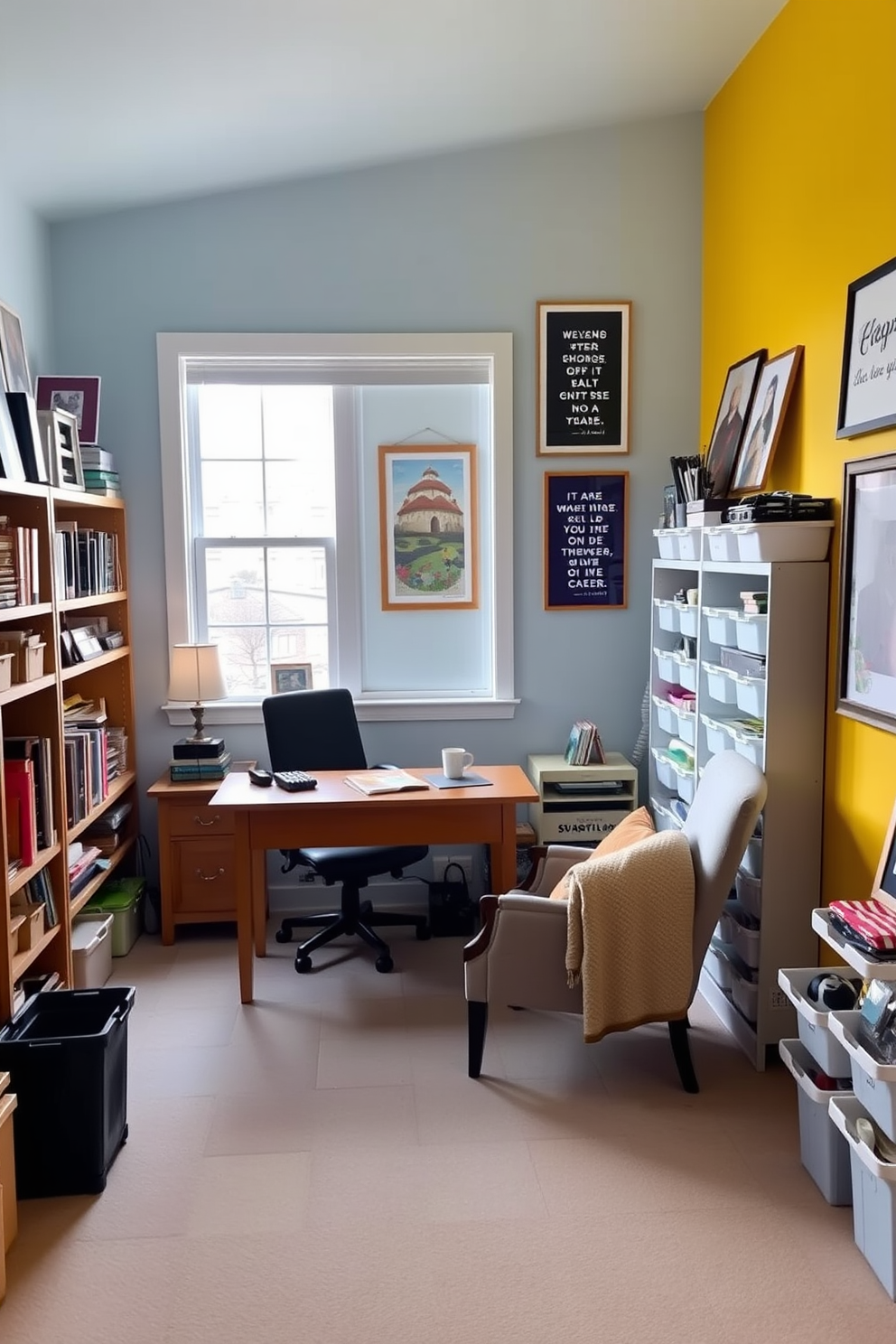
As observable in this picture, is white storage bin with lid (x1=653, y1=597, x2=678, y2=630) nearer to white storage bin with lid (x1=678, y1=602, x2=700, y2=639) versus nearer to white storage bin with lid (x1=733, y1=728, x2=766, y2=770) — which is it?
white storage bin with lid (x1=678, y1=602, x2=700, y2=639)

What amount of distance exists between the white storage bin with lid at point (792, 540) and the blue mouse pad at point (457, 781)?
4.29 ft

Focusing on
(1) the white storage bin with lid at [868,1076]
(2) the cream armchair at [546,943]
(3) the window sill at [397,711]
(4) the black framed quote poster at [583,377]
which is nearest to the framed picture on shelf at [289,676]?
(3) the window sill at [397,711]

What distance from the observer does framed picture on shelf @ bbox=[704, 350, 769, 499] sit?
12.7ft

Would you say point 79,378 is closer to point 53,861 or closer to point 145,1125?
A: point 53,861

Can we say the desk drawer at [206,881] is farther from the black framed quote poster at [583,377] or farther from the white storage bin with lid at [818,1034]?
the white storage bin with lid at [818,1034]

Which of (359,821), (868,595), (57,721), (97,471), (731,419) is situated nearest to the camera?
(868,595)

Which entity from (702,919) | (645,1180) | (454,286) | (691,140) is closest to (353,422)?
(454,286)

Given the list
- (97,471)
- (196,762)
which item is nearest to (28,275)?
(97,471)

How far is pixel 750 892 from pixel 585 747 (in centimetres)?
127

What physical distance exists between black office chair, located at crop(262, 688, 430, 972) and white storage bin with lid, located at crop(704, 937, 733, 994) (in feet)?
3.83

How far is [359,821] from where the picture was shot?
3.67 meters

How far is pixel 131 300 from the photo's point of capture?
445 cm

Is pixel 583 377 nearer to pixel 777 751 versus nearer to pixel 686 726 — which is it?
pixel 686 726

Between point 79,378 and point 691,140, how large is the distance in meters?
2.75
